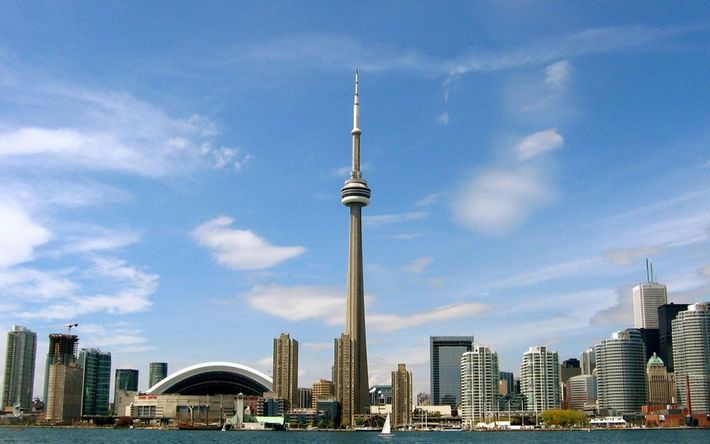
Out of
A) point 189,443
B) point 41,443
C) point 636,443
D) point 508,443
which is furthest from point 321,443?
point 636,443

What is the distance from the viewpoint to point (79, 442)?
509 feet

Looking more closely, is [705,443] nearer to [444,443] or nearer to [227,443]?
[444,443]

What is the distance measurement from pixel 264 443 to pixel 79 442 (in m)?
33.9

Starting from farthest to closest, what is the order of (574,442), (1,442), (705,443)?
1. (574,442)
2. (705,443)
3. (1,442)

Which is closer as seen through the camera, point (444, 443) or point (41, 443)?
point (41, 443)

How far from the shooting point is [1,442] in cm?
14350

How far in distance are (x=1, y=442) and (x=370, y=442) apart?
215 ft

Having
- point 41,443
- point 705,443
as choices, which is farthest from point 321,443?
point 705,443

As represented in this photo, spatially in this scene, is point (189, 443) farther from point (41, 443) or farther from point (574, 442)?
point (574, 442)

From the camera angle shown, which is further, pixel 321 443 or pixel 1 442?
pixel 321 443

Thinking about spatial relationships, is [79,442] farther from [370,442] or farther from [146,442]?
[370,442]

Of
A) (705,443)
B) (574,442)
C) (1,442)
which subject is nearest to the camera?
(1,442)

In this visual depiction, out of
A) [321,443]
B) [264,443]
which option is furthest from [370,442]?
[264,443]

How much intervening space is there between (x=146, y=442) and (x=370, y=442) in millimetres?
42057
